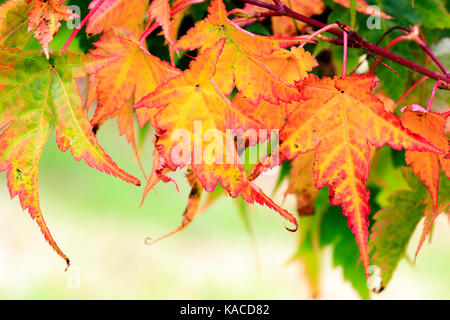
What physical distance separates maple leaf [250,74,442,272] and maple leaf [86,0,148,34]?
0.14m

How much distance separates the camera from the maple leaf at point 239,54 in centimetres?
27

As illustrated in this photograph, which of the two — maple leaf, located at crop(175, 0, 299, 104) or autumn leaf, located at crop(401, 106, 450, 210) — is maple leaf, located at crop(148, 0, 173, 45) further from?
autumn leaf, located at crop(401, 106, 450, 210)

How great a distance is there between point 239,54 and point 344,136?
0.28ft

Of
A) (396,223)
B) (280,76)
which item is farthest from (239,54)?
(396,223)

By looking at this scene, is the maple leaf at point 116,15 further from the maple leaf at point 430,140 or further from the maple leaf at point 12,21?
the maple leaf at point 430,140

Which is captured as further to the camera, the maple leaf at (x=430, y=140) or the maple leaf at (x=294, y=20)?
the maple leaf at (x=294, y=20)

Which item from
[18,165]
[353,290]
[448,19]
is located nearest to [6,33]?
[18,165]

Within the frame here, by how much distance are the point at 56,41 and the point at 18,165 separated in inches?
8.8

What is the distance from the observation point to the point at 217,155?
0.26 meters

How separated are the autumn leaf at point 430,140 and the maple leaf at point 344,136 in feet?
0.10

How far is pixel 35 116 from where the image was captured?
11.9 inches

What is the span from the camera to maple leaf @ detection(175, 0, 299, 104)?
273 millimetres

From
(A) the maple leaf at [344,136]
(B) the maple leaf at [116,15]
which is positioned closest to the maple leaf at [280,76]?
(A) the maple leaf at [344,136]

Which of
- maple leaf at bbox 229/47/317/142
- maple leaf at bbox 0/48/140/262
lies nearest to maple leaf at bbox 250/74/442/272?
maple leaf at bbox 229/47/317/142
